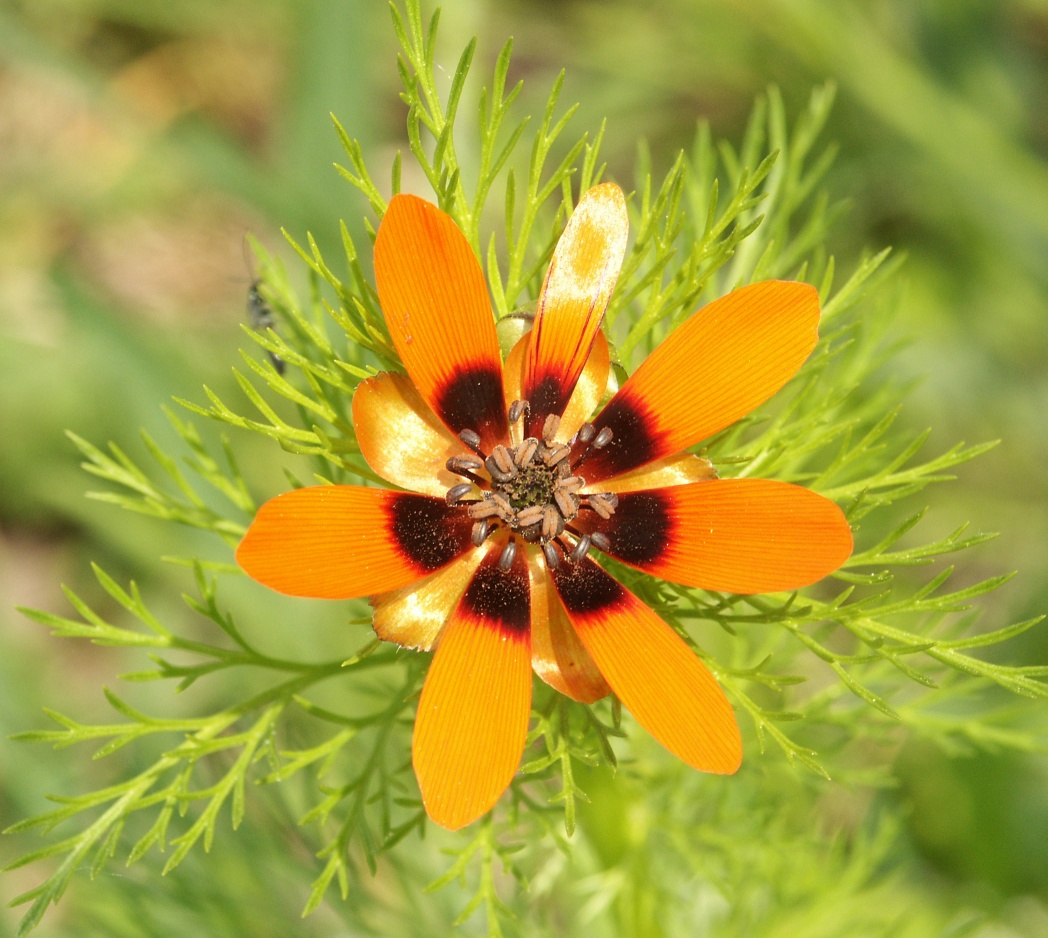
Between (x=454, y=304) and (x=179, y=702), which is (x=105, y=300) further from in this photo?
(x=454, y=304)

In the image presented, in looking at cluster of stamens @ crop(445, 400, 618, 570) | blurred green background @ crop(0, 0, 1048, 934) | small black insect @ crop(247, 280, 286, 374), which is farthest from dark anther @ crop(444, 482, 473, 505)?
blurred green background @ crop(0, 0, 1048, 934)

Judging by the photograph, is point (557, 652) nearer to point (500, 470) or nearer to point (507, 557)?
Answer: point (507, 557)

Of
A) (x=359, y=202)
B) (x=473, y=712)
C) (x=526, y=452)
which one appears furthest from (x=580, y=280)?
(x=359, y=202)

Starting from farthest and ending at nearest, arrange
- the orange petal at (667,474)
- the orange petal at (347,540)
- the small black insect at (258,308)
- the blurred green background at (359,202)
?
the blurred green background at (359,202)
the small black insect at (258,308)
the orange petal at (667,474)
the orange petal at (347,540)

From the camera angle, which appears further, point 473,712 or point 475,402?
point 475,402

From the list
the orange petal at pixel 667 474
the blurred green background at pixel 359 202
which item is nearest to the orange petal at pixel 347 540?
the orange petal at pixel 667 474

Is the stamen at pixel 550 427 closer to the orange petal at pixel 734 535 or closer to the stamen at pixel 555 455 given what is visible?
the stamen at pixel 555 455

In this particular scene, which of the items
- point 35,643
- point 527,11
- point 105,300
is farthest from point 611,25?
point 35,643
